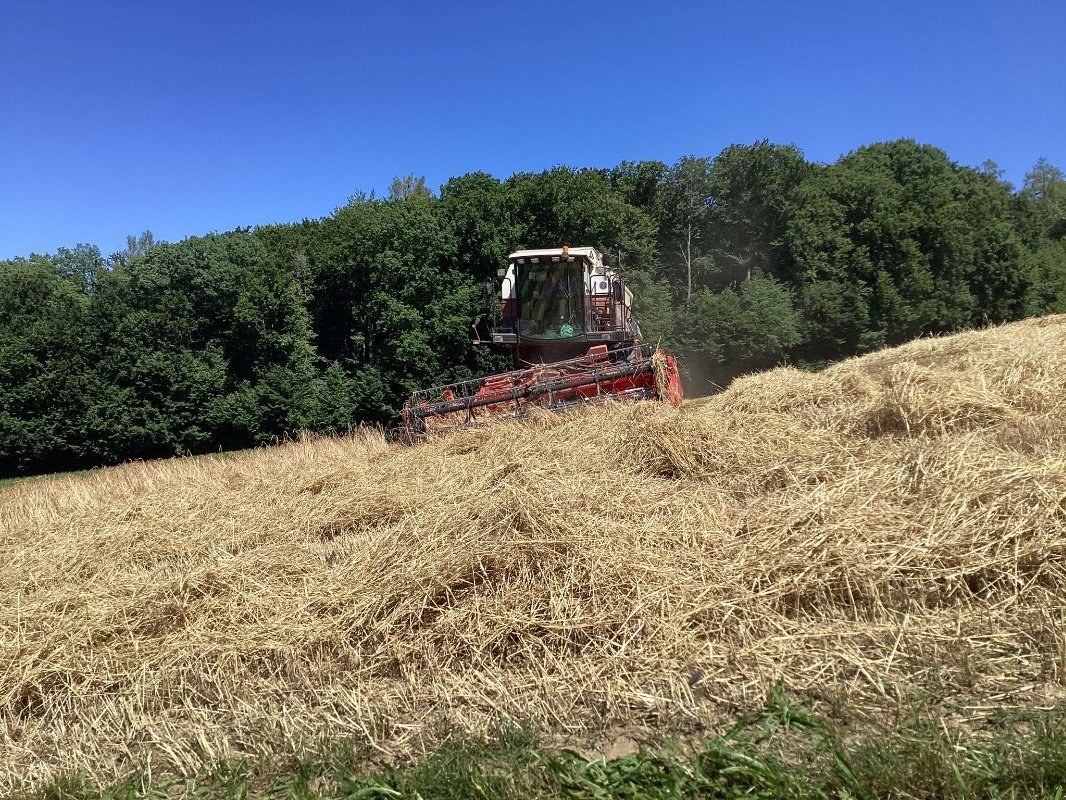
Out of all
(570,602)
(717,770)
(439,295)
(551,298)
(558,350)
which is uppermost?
(439,295)

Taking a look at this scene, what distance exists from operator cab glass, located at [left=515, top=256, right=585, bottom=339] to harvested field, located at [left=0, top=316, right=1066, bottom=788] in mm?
7632

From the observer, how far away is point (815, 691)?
3.16 m

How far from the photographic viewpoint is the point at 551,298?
13.7 metres

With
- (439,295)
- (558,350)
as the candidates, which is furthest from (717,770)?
(439,295)

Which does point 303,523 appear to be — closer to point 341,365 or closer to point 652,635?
point 652,635

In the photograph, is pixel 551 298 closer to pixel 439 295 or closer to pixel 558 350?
pixel 558 350

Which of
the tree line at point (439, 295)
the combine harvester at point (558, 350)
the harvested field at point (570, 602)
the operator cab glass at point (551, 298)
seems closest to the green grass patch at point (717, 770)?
the harvested field at point (570, 602)

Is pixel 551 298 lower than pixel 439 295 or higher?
lower

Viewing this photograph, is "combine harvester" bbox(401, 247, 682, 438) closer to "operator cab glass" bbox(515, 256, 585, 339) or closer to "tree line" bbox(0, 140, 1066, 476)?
"operator cab glass" bbox(515, 256, 585, 339)

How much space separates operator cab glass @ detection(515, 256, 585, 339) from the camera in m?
13.5

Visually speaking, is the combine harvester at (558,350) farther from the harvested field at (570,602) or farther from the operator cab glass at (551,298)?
the harvested field at (570,602)

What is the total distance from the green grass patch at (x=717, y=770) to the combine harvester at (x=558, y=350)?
7580 mm

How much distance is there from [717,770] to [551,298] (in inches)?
457

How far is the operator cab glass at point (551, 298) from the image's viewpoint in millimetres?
13492
